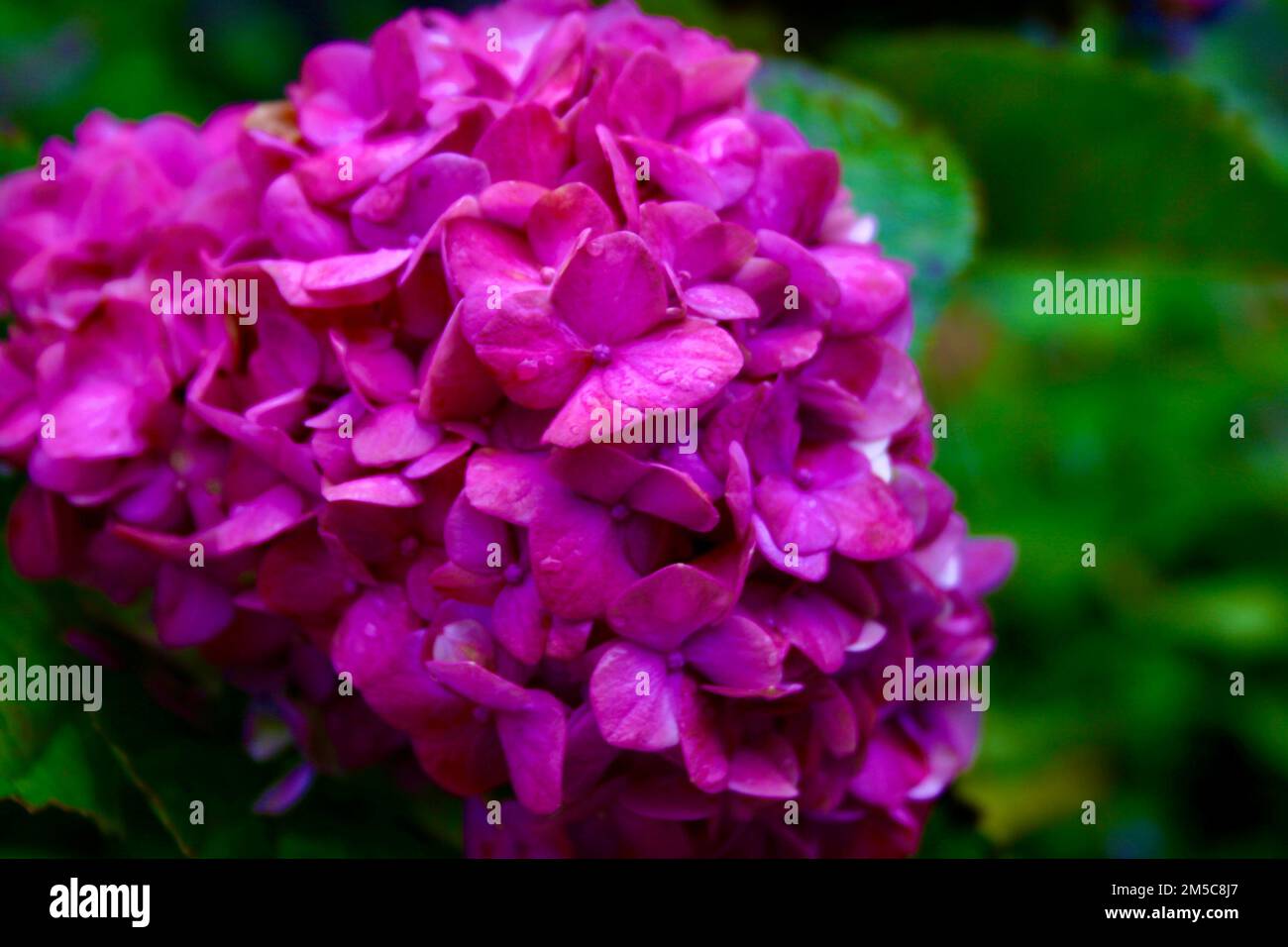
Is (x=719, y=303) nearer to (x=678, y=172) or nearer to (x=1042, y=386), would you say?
(x=678, y=172)

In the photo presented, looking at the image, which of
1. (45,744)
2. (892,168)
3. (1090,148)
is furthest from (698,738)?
(1090,148)

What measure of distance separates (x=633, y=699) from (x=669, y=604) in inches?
1.9

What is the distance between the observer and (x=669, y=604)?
0.60m

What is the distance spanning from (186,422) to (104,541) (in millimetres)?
92

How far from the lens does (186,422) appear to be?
681mm

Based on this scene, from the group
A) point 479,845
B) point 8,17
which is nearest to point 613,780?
point 479,845

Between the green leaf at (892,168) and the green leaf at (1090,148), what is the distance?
10cm

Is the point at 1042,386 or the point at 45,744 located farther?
the point at 1042,386

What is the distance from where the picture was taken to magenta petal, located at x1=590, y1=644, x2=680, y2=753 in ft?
1.97

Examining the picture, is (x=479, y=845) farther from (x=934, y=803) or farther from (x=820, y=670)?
(x=934, y=803)

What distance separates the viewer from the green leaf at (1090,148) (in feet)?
3.50

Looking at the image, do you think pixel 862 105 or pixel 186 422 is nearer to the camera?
pixel 186 422

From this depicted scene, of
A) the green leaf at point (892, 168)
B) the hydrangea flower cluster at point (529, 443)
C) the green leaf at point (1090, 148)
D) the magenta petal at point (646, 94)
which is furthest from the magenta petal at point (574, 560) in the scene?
the green leaf at point (1090, 148)
